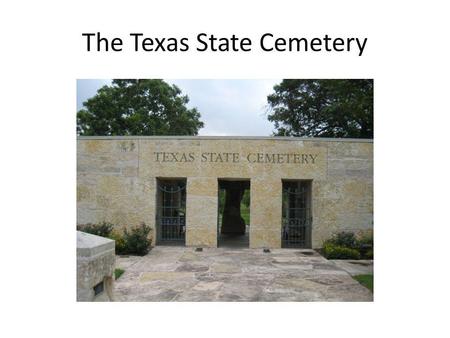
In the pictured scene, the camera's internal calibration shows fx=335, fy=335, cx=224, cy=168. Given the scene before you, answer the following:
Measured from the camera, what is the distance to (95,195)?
1161 cm

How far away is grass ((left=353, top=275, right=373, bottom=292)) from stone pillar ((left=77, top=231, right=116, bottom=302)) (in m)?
5.05

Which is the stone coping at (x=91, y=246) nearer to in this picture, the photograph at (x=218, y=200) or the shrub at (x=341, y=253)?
the photograph at (x=218, y=200)

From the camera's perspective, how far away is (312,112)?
2042 cm

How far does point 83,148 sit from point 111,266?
8.65 metres

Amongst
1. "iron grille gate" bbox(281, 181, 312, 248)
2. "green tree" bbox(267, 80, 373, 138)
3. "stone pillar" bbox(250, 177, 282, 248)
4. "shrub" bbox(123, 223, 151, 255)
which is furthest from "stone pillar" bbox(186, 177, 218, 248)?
"green tree" bbox(267, 80, 373, 138)

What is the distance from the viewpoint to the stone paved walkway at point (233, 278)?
241 inches

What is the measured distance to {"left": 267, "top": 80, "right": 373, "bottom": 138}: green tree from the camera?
58.8ft

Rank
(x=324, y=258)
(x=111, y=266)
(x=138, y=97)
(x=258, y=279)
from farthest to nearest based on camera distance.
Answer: (x=138, y=97), (x=324, y=258), (x=258, y=279), (x=111, y=266)

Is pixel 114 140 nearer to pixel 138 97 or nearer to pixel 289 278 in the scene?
pixel 289 278

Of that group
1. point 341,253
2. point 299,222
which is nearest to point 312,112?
point 299,222

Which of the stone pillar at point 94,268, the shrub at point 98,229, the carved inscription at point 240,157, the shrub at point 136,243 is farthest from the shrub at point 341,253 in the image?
the stone pillar at point 94,268

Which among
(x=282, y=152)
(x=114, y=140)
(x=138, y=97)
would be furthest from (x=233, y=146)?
(x=138, y=97)

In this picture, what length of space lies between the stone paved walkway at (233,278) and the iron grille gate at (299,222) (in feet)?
4.61

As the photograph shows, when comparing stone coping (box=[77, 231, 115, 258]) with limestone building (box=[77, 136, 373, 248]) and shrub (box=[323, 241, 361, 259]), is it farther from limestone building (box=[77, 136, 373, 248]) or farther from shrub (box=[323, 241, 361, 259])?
shrub (box=[323, 241, 361, 259])
